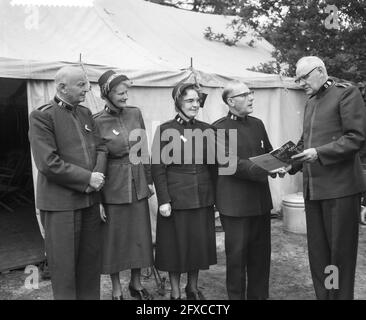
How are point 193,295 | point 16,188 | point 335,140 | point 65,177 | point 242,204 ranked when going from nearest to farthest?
point 65,177, point 335,140, point 242,204, point 193,295, point 16,188

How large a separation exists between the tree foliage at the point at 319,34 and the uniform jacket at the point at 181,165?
13.8 feet

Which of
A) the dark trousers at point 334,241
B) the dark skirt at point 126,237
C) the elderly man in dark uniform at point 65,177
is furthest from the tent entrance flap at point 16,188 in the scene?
the dark trousers at point 334,241

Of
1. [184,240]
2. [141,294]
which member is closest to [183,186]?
[184,240]

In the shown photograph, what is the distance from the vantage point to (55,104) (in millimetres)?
2955

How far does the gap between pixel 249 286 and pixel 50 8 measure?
447cm

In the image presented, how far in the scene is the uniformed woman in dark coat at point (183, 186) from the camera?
338 centimetres

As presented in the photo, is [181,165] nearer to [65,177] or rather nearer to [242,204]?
[242,204]

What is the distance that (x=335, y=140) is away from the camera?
305 centimetres

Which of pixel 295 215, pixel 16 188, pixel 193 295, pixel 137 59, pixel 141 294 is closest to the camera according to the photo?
pixel 193 295

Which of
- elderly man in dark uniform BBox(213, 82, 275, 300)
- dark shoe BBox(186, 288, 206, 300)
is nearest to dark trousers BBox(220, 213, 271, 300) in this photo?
elderly man in dark uniform BBox(213, 82, 275, 300)

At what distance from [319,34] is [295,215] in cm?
312

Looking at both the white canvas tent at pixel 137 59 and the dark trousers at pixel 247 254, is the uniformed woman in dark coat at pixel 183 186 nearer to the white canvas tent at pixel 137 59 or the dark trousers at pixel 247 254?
the dark trousers at pixel 247 254

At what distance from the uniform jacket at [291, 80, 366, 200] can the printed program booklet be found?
19cm

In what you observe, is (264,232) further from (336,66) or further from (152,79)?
(336,66)
